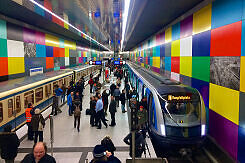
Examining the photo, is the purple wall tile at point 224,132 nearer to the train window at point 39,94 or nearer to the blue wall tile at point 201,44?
the blue wall tile at point 201,44

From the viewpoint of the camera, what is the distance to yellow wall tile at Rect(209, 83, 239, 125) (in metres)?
6.00

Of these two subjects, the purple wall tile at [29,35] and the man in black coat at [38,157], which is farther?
the purple wall tile at [29,35]

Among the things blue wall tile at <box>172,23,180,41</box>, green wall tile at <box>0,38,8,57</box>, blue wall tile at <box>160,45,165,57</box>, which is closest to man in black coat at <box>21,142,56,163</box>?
green wall tile at <box>0,38,8,57</box>

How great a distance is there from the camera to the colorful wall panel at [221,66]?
5766 millimetres

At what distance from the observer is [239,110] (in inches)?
228

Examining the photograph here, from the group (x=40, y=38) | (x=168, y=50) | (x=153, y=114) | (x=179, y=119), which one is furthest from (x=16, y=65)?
(x=168, y=50)

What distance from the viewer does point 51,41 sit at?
1705cm

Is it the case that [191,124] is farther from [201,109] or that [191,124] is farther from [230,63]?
[230,63]

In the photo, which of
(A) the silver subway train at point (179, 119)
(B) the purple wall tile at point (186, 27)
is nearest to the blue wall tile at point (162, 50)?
(B) the purple wall tile at point (186, 27)

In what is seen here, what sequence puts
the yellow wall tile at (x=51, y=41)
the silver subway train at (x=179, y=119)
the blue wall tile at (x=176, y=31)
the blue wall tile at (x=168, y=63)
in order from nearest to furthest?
the silver subway train at (x=179, y=119) → the blue wall tile at (x=176, y=31) → the blue wall tile at (x=168, y=63) → the yellow wall tile at (x=51, y=41)

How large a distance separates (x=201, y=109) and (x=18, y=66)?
9050 mm

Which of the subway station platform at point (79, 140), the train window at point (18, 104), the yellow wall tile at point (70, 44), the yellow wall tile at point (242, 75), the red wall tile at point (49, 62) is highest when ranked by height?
the yellow wall tile at point (70, 44)

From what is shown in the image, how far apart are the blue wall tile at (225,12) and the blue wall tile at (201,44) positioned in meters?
0.57

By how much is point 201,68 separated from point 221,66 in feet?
5.09
